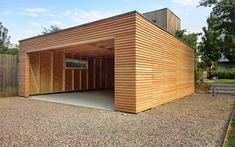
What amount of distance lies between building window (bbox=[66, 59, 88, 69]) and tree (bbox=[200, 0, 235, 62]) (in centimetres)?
940

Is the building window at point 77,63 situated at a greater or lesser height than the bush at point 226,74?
greater

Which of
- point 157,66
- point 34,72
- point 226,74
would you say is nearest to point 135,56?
point 157,66

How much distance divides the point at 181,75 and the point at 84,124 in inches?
287

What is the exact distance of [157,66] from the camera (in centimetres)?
764

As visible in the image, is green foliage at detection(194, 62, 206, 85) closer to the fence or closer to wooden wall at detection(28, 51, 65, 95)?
wooden wall at detection(28, 51, 65, 95)

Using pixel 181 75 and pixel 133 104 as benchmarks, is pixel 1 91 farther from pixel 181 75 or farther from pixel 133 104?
Answer: pixel 181 75

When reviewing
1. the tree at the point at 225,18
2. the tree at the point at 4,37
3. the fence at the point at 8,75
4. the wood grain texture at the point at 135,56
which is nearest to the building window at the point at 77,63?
the wood grain texture at the point at 135,56

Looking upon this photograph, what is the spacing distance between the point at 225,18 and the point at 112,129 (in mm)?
13413

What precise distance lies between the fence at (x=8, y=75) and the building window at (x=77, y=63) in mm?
3185

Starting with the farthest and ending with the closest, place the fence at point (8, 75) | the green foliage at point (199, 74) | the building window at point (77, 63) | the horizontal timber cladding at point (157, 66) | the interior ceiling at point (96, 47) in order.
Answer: the green foliage at point (199, 74) < the building window at point (77, 63) < the fence at point (8, 75) < the interior ceiling at point (96, 47) < the horizontal timber cladding at point (157, 66)

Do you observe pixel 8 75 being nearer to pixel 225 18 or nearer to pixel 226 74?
pixel 225 18

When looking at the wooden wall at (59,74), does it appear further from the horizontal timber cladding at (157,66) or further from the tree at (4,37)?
the tree at (4,37)

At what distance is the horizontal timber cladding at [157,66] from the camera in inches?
250

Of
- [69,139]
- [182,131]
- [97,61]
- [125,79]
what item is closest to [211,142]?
[182,131]
